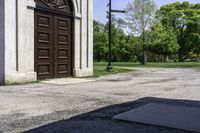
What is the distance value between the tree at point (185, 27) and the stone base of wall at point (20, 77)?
55470 millimetres

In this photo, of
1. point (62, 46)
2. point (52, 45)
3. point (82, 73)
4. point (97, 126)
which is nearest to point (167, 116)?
point (97, 126)

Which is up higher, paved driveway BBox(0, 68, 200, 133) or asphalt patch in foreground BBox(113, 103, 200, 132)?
asphalt patch in foreground BBox(113, 103, 200, 132)

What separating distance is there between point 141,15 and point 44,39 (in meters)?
29.5

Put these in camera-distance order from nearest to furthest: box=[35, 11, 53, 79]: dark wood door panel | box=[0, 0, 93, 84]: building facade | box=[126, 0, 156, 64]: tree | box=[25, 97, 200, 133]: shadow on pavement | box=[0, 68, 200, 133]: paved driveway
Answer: box=[25, 97, 200, 133]: shadow on pavement
box=[0, 68, 200, 133]: paved driveway
box=[0, 0, 93, 84]: building facade
box=[35, 11, 53, 79]: dark wood door panel
box=[126, 0, 156, 64]: tree

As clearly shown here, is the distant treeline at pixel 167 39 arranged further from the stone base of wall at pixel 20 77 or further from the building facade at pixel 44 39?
the stone base of wall at pixel 20 77

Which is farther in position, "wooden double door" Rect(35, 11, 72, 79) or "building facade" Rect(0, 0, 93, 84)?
"wooden double door" Rect(35, 11, 72, 79)

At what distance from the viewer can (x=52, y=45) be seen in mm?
17219

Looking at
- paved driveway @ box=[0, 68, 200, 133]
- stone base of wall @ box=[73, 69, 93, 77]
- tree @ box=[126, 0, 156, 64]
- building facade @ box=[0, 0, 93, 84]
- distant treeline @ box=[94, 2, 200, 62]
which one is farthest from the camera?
distant treeline @ box=[94, 2, 200, 62]

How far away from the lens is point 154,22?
147 feet

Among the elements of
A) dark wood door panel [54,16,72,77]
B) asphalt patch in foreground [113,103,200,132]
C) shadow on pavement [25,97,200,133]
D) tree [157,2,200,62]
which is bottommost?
shadow on pavement [25,97,200,133]

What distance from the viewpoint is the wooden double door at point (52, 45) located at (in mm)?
16297

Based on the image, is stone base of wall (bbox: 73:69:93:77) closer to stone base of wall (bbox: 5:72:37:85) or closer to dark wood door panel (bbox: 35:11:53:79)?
dark wood door panel (bbox: 35:11:53:79)

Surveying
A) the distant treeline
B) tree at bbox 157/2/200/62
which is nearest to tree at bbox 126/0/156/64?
the distant treeline

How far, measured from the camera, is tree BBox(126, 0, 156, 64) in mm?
44594
